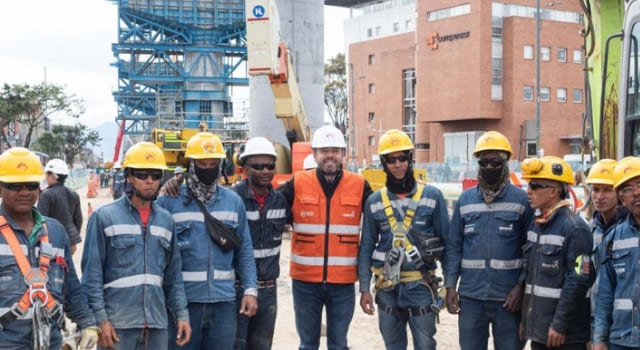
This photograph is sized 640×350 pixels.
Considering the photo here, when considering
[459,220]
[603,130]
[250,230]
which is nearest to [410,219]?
[459,220]

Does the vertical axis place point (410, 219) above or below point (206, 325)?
above

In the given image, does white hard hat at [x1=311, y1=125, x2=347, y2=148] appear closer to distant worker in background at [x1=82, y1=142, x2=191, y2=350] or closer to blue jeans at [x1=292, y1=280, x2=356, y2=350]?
blue jeans at [x1=292, y1=280, x2=356, y2=350]

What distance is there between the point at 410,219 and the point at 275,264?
1236 millimetres

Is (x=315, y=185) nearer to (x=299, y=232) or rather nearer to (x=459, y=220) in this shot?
(x=299, y=232)

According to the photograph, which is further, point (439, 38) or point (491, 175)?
point (439, 38)

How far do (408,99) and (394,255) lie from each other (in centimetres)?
5993

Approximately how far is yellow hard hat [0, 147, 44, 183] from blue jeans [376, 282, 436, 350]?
2863mm

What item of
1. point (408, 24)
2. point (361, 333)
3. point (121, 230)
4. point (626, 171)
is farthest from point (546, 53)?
point (121, 230)

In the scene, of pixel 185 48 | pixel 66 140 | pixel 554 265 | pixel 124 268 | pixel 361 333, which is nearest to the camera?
pixel 124 268

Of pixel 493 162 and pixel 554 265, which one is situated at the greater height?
pixel 493 162

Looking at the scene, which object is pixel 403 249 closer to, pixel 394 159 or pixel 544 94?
pixel 394 159

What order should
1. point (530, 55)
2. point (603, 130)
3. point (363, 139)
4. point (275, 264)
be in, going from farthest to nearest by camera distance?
point (363, 139)
point (530, 55)
point (603, 130)
point (275, 264)

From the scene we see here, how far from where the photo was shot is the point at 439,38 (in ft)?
170

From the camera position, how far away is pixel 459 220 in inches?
220
